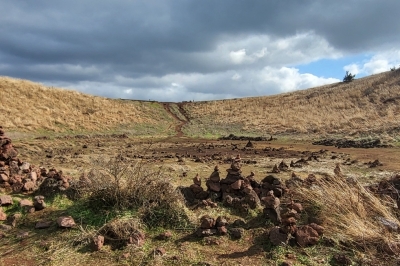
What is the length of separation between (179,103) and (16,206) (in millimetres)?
52745

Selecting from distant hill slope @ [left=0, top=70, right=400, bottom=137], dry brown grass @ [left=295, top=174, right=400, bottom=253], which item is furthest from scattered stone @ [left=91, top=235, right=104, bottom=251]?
distant hill slope @ [left=0, top=70, right=400, bottom=137]

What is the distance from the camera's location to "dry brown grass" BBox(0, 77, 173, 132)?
31875 mm

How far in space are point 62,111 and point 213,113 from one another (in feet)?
71.0

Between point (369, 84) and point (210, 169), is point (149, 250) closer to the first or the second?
point (210, 169)

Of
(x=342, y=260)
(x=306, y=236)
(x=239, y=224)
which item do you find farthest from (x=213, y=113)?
(x=342, y=260)

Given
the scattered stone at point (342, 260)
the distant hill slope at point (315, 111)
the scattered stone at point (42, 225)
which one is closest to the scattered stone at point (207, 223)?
the scattered stone at point (342, 260)

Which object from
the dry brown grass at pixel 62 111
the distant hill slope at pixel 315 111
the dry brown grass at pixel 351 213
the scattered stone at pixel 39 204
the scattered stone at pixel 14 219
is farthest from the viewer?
the distant hill slope at pixel 315 111

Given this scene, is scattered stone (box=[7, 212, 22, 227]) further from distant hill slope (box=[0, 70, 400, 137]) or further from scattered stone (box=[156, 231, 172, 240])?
distant hill slope (box=[0, 70, 400, 137])

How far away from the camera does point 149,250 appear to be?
15.2 ft

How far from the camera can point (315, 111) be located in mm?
46531

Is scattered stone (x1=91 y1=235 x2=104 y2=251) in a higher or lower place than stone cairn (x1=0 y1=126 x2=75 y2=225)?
lower

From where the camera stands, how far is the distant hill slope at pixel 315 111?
3572 centimetres

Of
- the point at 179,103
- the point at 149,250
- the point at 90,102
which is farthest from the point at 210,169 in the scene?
the point at 179,103

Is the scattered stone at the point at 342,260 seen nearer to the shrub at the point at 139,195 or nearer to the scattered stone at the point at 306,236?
the scattered stone at the point at 306,236
